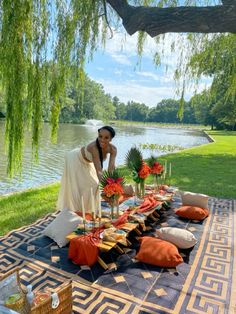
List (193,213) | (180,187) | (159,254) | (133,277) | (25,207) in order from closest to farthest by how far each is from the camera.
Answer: (133,277) → (159,254) → (193,213) → (25,207) → (180,187)

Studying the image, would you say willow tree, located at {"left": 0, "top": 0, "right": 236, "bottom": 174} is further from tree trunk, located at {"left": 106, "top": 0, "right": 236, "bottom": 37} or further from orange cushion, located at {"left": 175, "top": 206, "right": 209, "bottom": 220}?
orange cushion, located at {"left": 175, "top": 206, "right": 209, "bottom": 220}

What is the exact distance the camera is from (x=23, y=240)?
3.85 metres

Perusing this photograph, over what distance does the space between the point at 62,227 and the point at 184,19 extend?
2.80 m

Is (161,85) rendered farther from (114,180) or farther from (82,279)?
(82,279)

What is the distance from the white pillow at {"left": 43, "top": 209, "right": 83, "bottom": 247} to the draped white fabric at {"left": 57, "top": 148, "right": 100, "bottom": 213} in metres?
0.72

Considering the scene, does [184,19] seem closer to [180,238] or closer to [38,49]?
[38,49]

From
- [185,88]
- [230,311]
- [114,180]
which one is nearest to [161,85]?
[185,88]

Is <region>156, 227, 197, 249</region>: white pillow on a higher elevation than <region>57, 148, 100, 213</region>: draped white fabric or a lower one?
lower

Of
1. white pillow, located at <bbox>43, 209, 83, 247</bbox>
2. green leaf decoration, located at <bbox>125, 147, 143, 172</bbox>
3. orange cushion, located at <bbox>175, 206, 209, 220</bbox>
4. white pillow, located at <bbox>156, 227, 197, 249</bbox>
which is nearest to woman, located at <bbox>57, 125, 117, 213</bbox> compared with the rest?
green leaf decoration, located at <bbox>125, 147, 143, 172</bbox>

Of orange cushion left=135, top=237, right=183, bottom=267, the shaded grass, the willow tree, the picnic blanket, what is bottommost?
the shaded grass

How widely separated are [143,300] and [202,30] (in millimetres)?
2400

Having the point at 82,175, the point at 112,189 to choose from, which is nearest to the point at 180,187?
the point at 82,175

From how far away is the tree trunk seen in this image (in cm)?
228

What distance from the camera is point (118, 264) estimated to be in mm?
3299
